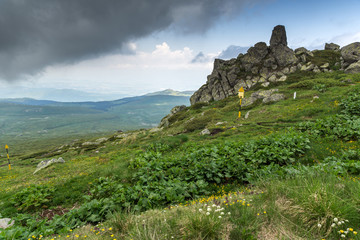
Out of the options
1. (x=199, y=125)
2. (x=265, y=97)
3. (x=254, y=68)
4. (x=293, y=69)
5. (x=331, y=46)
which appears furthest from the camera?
(x=331, y=46)

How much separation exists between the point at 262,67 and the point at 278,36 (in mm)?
17059

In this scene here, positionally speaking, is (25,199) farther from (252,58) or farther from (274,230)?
(252,58)

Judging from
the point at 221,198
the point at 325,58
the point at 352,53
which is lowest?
the point at 221,198

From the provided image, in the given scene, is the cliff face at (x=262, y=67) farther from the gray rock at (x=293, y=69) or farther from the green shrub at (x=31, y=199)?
the green shrub at (x=31, y=199)

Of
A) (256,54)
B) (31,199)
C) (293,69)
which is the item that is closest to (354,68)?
(293,69)

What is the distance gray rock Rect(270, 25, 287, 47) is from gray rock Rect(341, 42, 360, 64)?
2033 centimetres

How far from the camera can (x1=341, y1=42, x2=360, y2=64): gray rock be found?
139ft

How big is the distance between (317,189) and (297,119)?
19231 millimetres

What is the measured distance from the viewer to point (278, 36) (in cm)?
6338

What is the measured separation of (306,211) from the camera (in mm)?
3646

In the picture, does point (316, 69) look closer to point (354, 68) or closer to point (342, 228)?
point (354, 68)

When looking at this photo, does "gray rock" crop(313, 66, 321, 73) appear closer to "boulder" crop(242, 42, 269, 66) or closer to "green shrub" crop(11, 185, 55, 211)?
"boulder" crop(242, 42, 269, 66)

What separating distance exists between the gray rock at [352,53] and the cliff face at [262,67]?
0.35m

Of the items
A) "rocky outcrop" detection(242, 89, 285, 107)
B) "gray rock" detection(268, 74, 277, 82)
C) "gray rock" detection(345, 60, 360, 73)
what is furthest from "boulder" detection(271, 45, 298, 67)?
"rocky outcrop" detection(242, 89, 285, 107)
